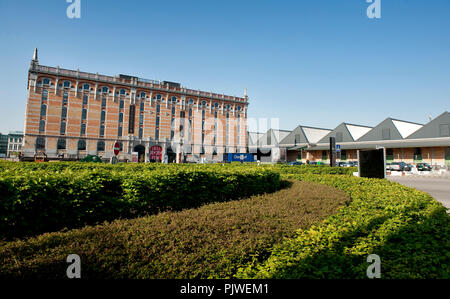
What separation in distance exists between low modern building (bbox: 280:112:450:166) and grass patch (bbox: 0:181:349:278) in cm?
4123

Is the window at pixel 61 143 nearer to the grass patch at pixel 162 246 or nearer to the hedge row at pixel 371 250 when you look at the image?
the grass patch at pixel 162 246

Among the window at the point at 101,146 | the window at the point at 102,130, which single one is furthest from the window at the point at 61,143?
the window at the point at 102,130

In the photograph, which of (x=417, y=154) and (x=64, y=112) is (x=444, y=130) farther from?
(x=64, y=112)

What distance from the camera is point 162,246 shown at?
13.7 ft

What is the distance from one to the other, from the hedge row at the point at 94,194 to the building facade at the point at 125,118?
2741cm

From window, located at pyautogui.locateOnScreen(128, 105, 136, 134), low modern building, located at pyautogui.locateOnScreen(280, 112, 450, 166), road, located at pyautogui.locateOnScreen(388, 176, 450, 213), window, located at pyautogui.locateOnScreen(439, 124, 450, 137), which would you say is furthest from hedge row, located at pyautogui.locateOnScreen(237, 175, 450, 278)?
window, located at pyautogui.locateOnScreen(128, 105, 136, 134)

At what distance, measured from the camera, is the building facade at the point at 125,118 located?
141 feet

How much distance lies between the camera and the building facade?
43.0 meters

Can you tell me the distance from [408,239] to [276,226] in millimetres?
2510

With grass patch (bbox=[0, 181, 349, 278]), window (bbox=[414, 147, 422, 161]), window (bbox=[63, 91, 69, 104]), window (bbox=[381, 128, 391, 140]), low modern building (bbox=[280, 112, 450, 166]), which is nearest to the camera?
grass patch (bbox=[0, 181, 349, 278])

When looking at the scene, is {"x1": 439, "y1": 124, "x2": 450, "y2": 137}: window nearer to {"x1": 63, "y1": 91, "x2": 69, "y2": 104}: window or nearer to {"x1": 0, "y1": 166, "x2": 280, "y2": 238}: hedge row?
{"x1": 0, "y1": 166, "x2": 280, "y2": 238}: hedge row

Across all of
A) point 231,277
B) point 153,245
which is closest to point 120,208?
point 153,245

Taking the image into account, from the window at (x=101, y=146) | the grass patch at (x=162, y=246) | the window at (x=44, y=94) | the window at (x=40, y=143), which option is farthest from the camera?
the window at (x=101, y=146)

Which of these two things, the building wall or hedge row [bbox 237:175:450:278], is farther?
the building wall
